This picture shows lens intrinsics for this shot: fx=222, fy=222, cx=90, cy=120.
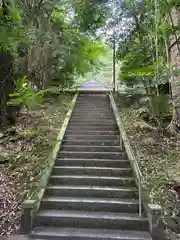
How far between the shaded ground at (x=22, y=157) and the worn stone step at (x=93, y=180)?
45 centimetres

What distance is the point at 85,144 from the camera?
6.19 metres

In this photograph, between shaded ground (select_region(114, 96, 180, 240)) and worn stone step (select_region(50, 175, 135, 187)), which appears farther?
worn stone step (select_region(50, 175, 135, 187))

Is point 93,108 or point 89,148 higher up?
point 93,108

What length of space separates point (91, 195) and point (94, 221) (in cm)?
68

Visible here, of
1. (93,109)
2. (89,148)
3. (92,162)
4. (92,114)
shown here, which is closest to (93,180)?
(92,162)

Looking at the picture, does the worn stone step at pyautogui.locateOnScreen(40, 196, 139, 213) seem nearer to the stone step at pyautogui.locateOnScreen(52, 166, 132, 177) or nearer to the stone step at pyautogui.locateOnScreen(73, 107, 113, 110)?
the stone step at pyautogui.locateOnScreen(52, 166, 132, 177)

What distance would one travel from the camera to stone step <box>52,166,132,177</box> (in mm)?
4930

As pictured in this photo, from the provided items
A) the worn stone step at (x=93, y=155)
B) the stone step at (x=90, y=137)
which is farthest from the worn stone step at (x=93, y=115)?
the worn stone step at (x=93, y=155)

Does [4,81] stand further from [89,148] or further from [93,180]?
[93,180]

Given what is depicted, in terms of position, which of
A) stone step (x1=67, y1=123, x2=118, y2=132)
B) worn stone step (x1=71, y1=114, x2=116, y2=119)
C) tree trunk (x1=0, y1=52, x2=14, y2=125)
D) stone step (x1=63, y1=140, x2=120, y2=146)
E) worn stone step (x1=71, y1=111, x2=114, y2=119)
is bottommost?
stone step (x1=63, y1=140, x2=120, y2=146)

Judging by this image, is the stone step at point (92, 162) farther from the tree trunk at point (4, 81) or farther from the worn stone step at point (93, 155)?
the tree trunk at point (4, 81)

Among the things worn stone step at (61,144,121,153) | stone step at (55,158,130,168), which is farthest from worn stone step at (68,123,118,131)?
stone step at (55,158,130,168)

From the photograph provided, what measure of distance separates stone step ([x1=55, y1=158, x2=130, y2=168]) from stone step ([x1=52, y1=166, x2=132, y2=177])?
0.21m

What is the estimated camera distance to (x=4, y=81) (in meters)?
6.73
